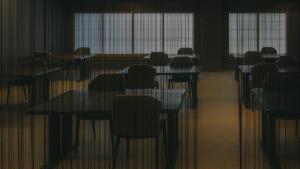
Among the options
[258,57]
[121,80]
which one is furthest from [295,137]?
[258,57]

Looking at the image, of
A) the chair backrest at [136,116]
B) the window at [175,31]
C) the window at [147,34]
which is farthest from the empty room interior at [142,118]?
the window at [175,31]

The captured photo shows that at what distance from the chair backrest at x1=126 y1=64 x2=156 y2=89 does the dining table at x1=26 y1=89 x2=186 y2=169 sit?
1.48m

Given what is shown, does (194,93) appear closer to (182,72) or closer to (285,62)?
(182,72)

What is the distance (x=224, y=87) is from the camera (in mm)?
10508

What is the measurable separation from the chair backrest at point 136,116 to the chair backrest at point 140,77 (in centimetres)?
233

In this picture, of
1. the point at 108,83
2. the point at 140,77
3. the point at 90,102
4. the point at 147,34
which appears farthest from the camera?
the point at 147,34

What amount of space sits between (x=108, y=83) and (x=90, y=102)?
3.38 ft

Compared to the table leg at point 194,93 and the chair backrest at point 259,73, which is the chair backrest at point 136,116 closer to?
the chair backrest at point 259,73

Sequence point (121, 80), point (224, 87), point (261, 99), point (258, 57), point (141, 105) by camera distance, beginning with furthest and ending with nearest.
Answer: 1. point (224, 87)
2. point (258, 57)
3. point (121, 80)
4. point (261, 99)
5. point (141, 105)

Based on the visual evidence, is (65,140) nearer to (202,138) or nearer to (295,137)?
(202,138)

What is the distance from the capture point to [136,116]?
13.6 feet

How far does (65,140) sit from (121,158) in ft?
1.84

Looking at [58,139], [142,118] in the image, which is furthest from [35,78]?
[142,118]

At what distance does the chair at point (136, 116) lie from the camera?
4.06 m
